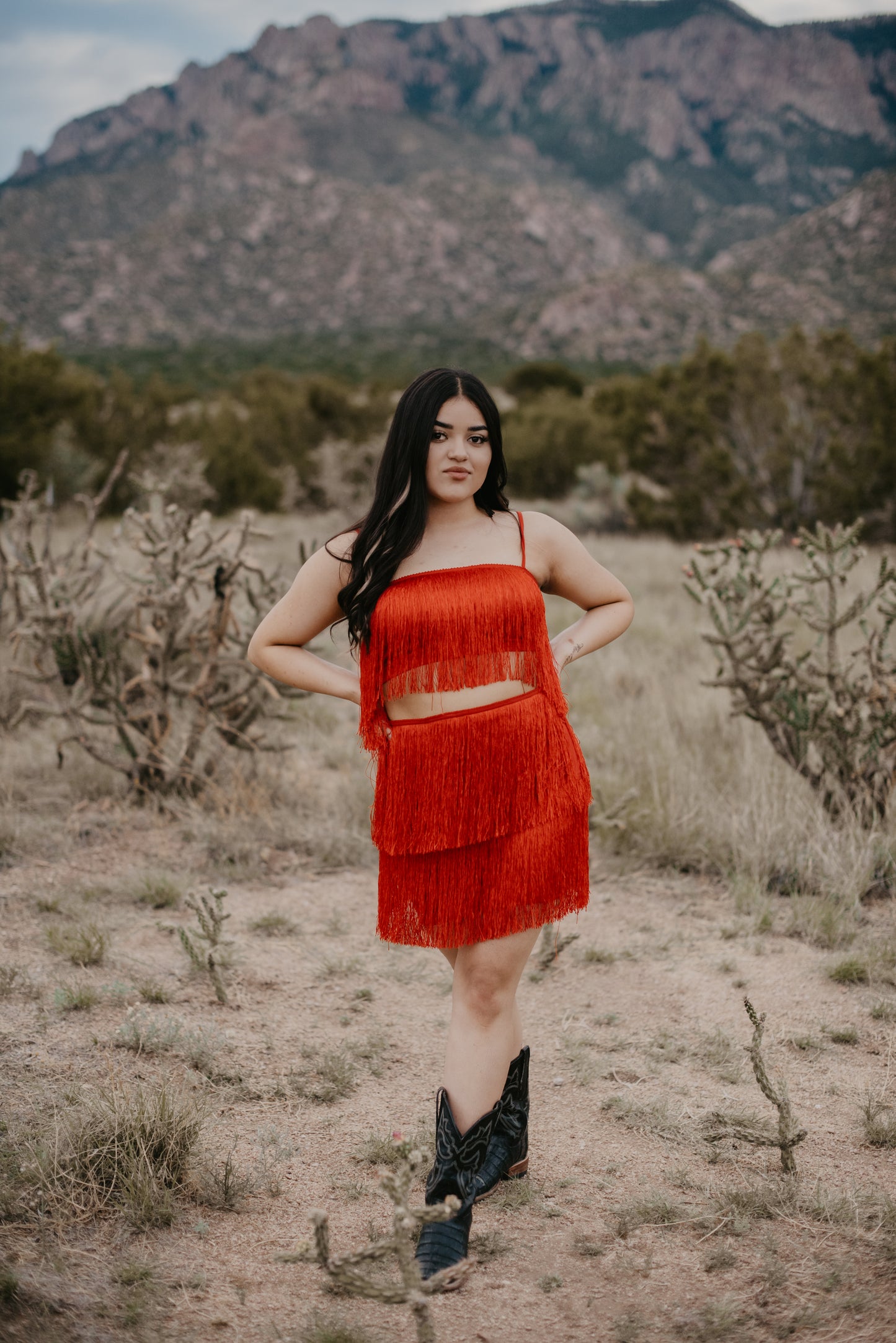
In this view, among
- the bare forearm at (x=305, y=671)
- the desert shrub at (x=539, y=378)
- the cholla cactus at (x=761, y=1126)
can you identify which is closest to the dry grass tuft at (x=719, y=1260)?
the cholla cactus at (x=761, y=1126)

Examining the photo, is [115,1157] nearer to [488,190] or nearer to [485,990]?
[485,990]

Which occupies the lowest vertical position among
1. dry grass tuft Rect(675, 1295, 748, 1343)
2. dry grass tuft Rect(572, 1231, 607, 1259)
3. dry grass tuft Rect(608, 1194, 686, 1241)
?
dry grass tuft Rect(572, 1231, 607, 1259)

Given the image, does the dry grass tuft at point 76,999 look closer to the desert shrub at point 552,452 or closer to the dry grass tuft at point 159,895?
the dry grass tuft at point 159,895

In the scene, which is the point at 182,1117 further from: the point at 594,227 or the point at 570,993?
the point at 594,227

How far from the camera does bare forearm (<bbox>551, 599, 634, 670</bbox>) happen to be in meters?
2.42

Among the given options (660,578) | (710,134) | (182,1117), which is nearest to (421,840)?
(182,1117)

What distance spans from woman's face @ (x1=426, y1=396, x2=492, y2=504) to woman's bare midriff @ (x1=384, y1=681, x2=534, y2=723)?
45 centimetres

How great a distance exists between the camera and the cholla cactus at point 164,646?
478cm

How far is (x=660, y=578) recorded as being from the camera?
10.2 meters

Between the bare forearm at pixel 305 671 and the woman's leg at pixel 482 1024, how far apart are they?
66cm

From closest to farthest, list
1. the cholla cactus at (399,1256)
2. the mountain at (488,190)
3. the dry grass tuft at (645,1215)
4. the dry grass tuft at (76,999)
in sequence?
the cholla cactus at (399,1256) < the dry grass tuft at (645,1215) < the dry grass tuft at (76,999) < the mountain at (488,190)

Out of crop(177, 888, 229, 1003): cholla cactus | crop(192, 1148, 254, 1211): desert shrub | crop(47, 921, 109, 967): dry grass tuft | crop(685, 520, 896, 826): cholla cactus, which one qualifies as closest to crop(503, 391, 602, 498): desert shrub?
crop(685, 520, 896, 826): cholla cactus

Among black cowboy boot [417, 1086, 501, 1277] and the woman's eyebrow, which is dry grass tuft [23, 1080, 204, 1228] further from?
the woman's eyebrow

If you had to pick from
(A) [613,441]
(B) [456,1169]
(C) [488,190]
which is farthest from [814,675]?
(C) [488,190]
